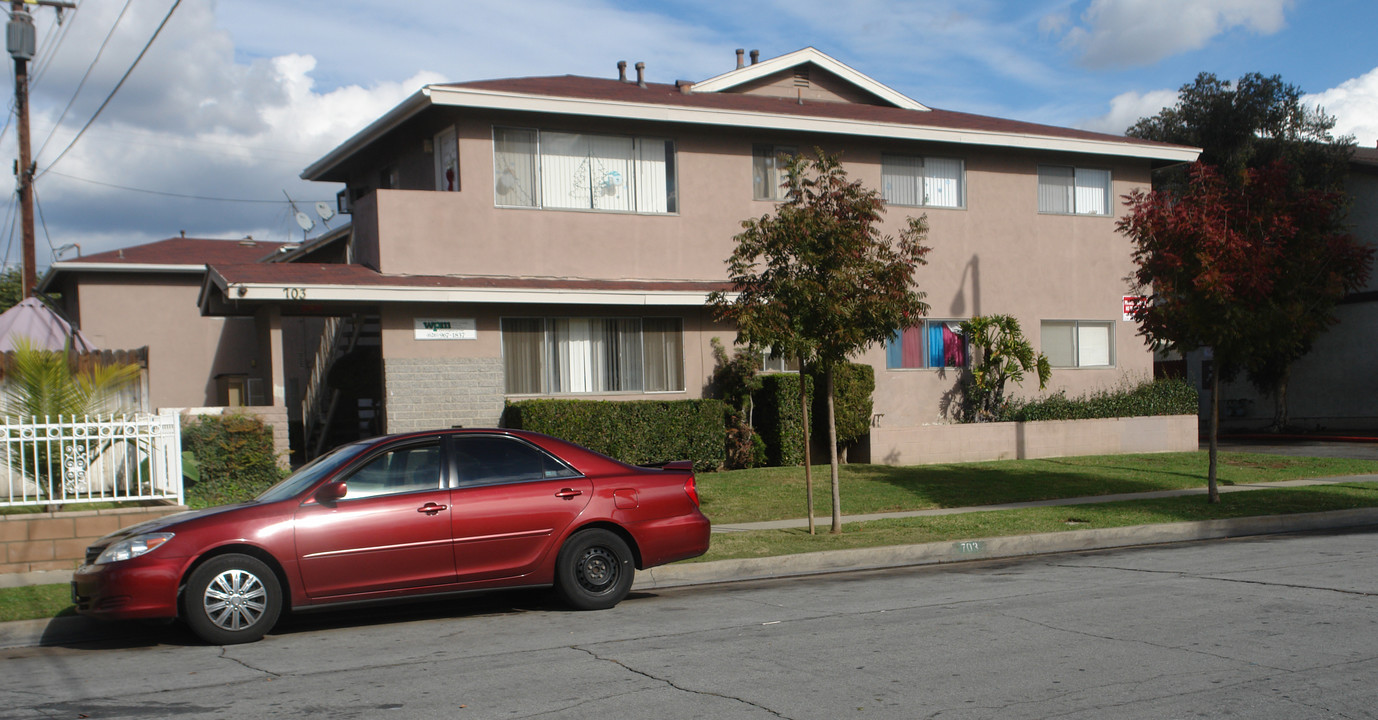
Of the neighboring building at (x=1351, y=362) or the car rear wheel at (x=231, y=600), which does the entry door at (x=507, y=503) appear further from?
the neighboring building at (x=1351, y=362)

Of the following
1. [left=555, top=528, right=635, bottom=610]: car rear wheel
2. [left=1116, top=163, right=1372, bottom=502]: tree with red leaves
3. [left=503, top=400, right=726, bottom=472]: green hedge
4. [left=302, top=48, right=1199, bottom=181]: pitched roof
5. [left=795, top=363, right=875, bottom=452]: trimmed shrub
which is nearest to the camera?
[left=555, top=528, right=635, bottom=610]: car rear wheel

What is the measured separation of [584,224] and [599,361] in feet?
7.56

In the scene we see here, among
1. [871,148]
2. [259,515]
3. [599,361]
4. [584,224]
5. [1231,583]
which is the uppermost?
[871,148]

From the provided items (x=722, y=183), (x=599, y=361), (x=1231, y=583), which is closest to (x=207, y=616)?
(x=1231, y=583)

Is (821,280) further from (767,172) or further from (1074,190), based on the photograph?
(1074,190)

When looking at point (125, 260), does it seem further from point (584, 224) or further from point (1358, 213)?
point (1358, 213)

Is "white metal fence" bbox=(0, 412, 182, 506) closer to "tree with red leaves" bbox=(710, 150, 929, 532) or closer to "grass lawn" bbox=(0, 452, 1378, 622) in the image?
"grass lawn" bbox=(0, 452, 1378, 622)

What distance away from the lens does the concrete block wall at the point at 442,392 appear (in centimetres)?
1666

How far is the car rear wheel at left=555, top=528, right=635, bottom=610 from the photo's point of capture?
28.8 ft

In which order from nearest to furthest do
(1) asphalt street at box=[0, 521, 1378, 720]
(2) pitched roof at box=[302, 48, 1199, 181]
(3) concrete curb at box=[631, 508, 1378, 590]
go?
(1) asphalt street at box=[0, 521, 1378, 720]
(3) concrete curb at box=[631, 508, 1378, 590]
(2) pitched roof at box=[302, 48, 1199, 181]

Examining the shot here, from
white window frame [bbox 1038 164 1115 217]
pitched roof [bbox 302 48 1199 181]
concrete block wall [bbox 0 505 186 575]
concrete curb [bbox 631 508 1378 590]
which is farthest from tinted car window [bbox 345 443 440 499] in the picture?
white window frame [bbox 1038 164 1115 217]

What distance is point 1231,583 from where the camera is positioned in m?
9.52

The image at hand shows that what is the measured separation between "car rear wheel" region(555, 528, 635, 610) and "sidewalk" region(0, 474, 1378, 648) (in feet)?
3.82

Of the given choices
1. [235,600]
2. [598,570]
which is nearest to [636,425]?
[598,570]
